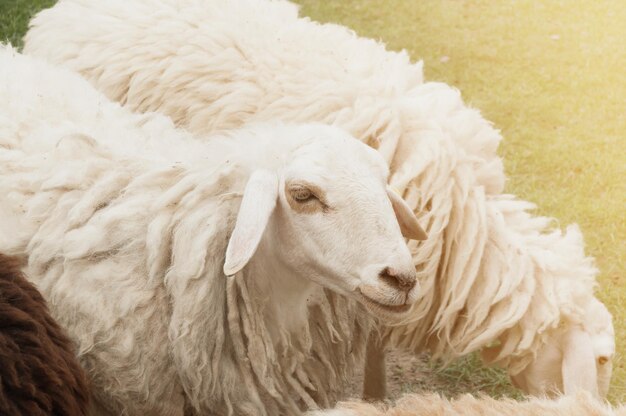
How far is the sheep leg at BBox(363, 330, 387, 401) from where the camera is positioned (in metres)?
3.71

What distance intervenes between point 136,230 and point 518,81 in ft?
16.6

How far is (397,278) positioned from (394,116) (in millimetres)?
1258

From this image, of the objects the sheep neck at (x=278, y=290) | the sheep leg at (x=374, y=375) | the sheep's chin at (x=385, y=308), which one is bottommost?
the sheep leg at (x=374, y=375)

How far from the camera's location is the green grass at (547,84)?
5422 mm

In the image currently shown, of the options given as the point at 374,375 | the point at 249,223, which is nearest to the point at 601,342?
the point at 374,375

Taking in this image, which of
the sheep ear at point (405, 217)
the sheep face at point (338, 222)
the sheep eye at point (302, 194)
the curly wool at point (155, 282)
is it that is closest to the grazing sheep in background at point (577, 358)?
the sheep ear at point (405, 217)

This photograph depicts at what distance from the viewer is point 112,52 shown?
4.21 metres

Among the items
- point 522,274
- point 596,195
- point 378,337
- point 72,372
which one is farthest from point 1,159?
point 596,195

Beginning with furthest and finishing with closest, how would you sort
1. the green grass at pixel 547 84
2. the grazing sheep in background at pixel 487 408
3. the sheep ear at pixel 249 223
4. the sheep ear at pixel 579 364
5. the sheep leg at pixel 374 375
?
the green grass at pixel 547 84, the sheep leg at pixel 374 375, the sheep ear at pixel 579 364, the sheep ear at pixel 249 223, the grazing sheep in background at pixel 487 408

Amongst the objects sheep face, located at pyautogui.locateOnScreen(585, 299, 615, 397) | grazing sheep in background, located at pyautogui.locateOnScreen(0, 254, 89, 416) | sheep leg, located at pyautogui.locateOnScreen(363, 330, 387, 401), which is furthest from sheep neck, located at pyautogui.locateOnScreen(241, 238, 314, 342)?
sheep face, located at pyautogui.locateOnScreen(585, 299, 615, 397)

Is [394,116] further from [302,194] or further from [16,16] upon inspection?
[16,16]

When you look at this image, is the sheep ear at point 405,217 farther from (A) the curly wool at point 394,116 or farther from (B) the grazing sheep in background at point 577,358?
(B) the grazing sheep in background at point 577,358

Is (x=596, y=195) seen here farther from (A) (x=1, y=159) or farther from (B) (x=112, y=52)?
(A) (x=1, y=159)

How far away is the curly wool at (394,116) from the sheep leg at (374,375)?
0.19 metres
